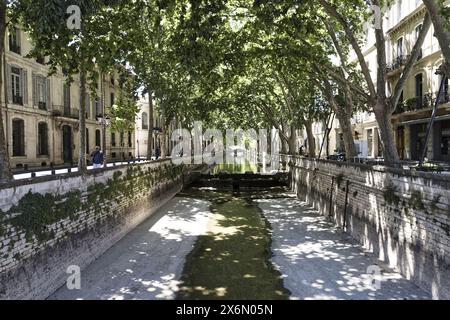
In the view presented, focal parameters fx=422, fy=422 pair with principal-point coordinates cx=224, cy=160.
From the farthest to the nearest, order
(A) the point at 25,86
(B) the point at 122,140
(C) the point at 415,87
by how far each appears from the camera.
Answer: (B) the point at 122,140 → (A) the point at 25,86 → (C) the point at 415,87

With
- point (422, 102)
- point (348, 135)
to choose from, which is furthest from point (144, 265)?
point (422, 102)

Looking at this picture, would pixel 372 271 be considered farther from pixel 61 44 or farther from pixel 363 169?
pixel 61 44

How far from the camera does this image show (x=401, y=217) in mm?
10234

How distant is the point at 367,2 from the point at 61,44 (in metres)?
10.8

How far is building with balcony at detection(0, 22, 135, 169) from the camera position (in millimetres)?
27250

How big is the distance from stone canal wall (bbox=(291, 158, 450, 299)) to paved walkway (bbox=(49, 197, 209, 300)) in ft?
17.6

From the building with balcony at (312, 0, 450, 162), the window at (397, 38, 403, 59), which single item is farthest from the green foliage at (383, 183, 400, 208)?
the window at (397, 38, 403, 59)

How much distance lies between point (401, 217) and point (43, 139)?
1132 inches

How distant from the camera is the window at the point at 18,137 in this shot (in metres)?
28.1

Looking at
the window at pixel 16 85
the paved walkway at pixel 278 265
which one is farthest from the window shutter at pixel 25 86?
the paved walkway at pixel 278 265

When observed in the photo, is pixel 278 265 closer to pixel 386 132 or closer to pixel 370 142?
pixel 386 132

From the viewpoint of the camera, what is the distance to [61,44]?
10109 mm
